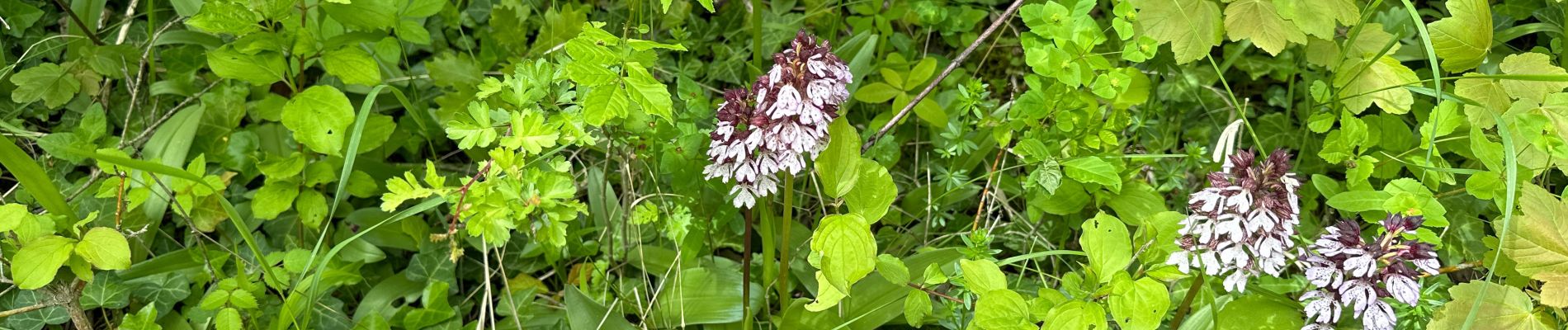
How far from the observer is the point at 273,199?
7.23 feet

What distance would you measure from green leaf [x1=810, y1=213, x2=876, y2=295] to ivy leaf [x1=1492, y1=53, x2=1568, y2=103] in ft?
4.57

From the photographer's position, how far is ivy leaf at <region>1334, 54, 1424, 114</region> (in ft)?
6.84

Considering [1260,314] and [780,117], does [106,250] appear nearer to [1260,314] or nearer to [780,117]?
[780,117]

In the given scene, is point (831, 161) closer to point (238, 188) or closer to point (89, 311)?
point (238, 188)

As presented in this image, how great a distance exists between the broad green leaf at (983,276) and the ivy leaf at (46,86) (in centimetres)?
227

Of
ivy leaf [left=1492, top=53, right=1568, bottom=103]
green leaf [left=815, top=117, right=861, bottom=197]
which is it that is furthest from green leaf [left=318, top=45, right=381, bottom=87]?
ivy leaf [left=1492, top=53, right=1568, bottom=103]

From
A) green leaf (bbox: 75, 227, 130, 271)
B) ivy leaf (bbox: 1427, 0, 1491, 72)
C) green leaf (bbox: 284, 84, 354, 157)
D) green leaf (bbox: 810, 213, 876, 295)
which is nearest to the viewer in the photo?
green leaf (bbox: 810, 213, 876, 295)

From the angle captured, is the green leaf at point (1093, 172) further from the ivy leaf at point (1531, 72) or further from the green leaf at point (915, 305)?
the ivy leaf at point (1531, 72)

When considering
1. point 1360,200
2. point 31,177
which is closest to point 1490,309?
point 1360,200

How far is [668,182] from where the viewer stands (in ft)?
7.84

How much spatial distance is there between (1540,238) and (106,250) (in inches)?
105

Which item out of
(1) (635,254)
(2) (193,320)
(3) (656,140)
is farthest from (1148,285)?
(2) (193,320)

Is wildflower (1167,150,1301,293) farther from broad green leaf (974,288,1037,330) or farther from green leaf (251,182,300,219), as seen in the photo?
green leaf (251,182,300,219)

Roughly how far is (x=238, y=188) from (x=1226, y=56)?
2649 millimetres
